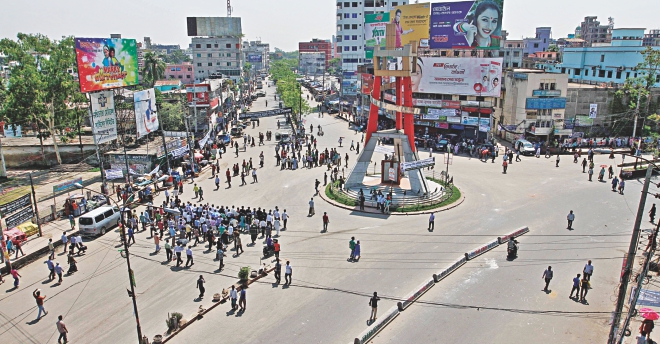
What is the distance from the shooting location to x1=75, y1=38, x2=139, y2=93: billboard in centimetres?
3222

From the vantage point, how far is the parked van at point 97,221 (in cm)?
2425

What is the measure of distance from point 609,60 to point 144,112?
59482mm

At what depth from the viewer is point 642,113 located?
47.9 m

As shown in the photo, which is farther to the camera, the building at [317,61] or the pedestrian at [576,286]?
the building at [317,61]

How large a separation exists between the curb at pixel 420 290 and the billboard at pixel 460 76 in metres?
26.2

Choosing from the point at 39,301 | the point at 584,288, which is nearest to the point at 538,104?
the point at 584,288

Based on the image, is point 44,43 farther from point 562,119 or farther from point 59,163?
point 562,119

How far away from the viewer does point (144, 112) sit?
37031 millimetres

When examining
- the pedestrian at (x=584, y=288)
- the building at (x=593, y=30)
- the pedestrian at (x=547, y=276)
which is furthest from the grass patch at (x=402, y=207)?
the building at (x=593, y=30)

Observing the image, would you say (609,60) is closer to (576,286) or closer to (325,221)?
(325,221)

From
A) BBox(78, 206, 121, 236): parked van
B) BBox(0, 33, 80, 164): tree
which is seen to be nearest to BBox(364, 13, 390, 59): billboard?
BBox(0, 33, 80, 164): tree

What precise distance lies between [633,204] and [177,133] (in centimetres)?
3956

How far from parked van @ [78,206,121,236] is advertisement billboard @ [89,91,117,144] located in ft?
27.4

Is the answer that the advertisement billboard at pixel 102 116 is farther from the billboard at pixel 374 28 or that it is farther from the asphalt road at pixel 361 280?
the billboard at pixel 374 28
